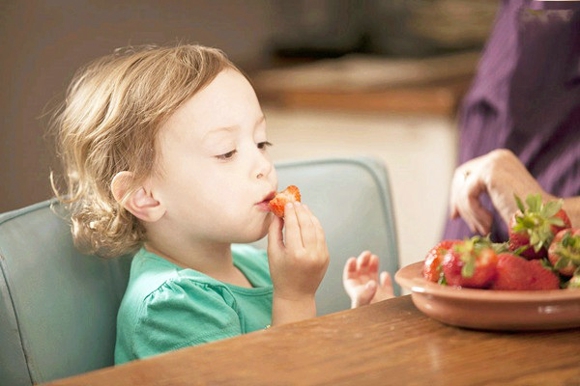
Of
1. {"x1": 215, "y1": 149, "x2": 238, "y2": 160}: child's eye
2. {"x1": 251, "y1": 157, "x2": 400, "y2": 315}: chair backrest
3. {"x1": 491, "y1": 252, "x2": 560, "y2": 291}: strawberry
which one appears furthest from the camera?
{"x1": 251, "y1": 157, "x2": 400, "y2": 315}: chair backrest

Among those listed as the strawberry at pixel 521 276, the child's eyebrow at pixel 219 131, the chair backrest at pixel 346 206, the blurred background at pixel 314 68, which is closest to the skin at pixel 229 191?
the child's eyebrow at pixel 219 131

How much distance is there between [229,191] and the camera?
1428 mm

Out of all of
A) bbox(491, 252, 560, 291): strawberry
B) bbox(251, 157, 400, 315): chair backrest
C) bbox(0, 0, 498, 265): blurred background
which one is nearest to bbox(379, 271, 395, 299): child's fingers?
bbox(251, 157, 400, 315): chair backrest

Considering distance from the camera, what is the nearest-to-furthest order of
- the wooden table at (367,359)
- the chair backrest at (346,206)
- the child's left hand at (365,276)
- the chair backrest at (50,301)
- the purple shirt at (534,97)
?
the wooden table at (367,359), the chair backrest at (50,301), the child's left hand at (365,276), the chair backrest at (346,206), the purple shirt at (534,97)

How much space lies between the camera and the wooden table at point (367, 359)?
0.93 m

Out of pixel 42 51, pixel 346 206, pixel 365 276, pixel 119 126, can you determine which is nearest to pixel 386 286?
pixel 365 276

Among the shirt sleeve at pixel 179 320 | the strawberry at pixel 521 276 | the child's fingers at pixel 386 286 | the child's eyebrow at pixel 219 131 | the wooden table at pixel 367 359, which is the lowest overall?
the child's fingers at pixel 386 286

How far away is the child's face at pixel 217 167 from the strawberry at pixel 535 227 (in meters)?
0.44

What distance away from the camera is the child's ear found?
1459 millimetres

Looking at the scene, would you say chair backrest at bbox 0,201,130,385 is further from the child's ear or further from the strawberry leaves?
the strawberry leaves

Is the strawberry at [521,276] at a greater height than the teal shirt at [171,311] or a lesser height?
greater

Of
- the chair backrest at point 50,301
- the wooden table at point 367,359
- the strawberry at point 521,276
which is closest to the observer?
the wooden table at point 367,359

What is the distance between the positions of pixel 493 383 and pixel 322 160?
0.97m

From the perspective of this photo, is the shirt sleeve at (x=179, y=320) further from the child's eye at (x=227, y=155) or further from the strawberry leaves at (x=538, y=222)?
the strawberry leaves at (x=538, y=222)
